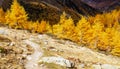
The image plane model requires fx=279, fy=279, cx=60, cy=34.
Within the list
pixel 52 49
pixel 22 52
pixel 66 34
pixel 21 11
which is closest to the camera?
pixel 22 52

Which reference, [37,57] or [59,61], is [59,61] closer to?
[59,61]

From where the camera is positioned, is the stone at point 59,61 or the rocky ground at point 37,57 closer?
the rocky ground at point 37,57

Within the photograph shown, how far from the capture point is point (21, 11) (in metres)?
88.6

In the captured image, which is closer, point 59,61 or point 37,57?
point 59,61

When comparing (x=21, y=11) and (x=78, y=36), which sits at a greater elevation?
(x=21, y=11)

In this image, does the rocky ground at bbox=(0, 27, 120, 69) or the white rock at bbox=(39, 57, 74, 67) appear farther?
the white rock at bbox=(39, 57, 74, 67)

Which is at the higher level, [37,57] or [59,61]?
[37,57]

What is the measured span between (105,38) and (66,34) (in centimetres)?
1336

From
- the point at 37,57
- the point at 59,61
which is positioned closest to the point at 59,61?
the point at 59,61

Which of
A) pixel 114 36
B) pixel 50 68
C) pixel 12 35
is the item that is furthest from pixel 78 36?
pixel 50 68

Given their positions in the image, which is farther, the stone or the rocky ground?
the stone

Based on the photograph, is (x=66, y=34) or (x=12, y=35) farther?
(x=66, y=34)

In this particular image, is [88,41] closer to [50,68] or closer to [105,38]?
[105,38]

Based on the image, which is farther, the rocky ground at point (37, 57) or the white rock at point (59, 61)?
the white rock at point (59, 61)
